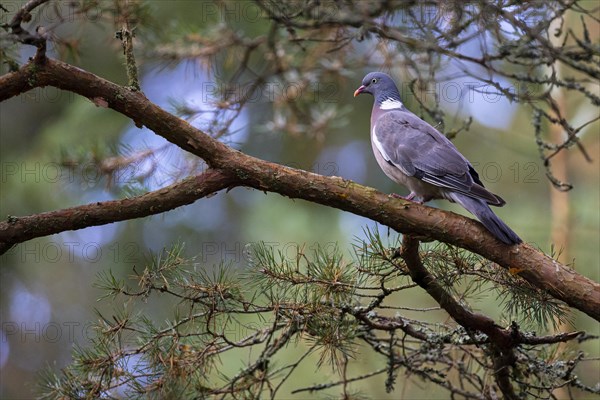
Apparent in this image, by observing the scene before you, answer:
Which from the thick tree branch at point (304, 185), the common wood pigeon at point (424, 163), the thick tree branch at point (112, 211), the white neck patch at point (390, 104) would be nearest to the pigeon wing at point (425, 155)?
the common wood pigeon at point (424, 163)

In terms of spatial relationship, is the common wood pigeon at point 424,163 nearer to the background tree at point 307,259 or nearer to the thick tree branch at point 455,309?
the background tree at point 307,259

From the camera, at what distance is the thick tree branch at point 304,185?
2.21m

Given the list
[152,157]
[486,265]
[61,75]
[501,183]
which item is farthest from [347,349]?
[501,183]

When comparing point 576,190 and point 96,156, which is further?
point 576,190

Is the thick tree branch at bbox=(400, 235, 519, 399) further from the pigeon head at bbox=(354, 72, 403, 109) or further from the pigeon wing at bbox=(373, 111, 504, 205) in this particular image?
the pigeon head at bbox=(354, 72, 403, 109)

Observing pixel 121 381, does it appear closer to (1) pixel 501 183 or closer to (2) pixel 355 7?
(2) pixel 355 7

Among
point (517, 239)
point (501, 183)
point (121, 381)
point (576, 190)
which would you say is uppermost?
point (501, 183)

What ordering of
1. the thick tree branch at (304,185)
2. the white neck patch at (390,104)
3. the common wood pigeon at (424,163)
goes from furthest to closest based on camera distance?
1. the white neck patch at (390,104)
2. the common wood pigeon at (424,163)
3. the thick tree branch at (304,185)

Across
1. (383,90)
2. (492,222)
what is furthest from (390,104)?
(492,222)

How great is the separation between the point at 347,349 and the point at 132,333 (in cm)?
73

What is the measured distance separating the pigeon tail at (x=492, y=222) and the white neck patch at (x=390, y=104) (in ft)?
3.57

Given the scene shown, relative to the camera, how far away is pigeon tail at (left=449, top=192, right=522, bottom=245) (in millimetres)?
2305

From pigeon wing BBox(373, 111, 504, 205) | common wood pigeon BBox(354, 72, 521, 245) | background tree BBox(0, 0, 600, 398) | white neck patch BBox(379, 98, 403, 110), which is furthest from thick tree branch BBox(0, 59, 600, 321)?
white neck patch BBox(379, 98, 403, 110)

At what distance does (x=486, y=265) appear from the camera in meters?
2.45
